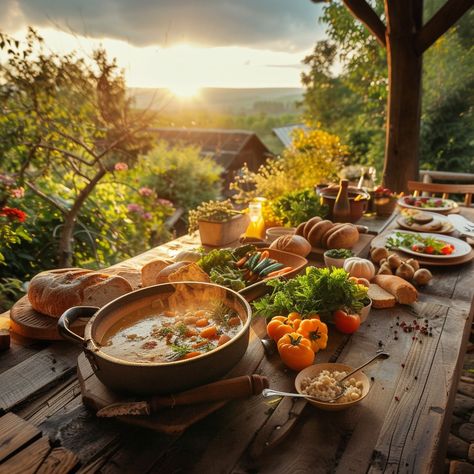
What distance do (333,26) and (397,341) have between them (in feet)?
30.5

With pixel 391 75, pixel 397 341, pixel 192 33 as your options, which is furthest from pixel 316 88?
pixel 397 341

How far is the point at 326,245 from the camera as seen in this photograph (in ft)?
8.20

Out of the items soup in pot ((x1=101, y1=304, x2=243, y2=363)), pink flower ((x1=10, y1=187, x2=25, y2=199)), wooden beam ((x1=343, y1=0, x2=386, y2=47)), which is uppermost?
wooden beam ((x1=343, y1=0, x2=386, y2=47))

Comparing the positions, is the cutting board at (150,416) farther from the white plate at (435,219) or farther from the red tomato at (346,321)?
the white plate at (435,219)

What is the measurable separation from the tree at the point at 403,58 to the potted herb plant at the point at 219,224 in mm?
3627

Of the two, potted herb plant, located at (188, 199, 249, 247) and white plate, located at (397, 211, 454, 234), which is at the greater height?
potted herb plant, located at (188, 199, 249, 247)

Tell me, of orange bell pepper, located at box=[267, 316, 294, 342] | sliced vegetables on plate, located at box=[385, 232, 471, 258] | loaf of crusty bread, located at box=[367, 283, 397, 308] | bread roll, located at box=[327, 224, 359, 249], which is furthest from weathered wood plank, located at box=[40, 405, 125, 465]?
sliced vegetables on plate, located at box=[385, 232, 471, 258]

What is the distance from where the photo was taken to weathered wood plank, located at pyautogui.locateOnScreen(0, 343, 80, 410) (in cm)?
119

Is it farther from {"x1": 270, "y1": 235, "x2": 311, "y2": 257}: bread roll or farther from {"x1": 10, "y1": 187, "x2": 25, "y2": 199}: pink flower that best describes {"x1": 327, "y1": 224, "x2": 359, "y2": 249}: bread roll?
{"x1": 10, "y1": 187, "x2": 25, "y2": 199}: pink flower

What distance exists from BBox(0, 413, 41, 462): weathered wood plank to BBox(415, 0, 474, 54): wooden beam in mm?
5564

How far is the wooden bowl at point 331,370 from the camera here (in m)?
1.11

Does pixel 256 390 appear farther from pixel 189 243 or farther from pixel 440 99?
pixel 440 99

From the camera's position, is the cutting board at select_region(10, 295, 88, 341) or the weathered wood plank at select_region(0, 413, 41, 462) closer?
the weathered wood plank at select_region(0, 413, 41, 462)

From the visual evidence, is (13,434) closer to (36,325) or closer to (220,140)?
(36,325)
